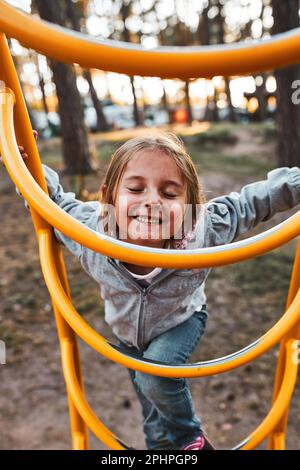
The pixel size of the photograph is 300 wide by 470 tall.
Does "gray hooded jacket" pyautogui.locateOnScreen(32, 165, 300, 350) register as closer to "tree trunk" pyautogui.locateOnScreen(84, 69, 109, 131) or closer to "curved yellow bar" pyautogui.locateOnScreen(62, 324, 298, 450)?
"curved yellow bar" pyautogui.locateOnScreen(62, 324, 298, 450)

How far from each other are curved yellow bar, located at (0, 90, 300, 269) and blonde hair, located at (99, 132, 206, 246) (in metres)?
0.29

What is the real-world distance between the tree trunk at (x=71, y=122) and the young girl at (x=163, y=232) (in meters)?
3.97

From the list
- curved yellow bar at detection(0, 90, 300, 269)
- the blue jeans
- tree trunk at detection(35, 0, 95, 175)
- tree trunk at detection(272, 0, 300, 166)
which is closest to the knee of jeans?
the blue jeans

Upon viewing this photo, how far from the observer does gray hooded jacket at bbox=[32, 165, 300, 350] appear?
1168mm

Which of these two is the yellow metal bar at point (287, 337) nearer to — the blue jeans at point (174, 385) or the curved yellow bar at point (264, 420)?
the curved yellow bar at point (264, 420)

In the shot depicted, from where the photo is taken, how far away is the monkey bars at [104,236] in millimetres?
707

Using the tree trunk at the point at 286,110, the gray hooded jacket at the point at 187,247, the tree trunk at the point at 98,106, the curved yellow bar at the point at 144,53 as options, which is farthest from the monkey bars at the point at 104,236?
the tree trunk at the point at 98,106

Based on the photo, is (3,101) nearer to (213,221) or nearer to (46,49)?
(46,49)

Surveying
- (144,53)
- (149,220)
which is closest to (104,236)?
Result: (149,220)

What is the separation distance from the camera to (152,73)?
72 centimetres

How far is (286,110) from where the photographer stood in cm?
441

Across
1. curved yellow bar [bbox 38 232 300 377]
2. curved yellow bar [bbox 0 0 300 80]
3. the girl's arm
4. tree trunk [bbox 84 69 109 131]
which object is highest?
curved yellow bar [bbox 0 0 300 80]

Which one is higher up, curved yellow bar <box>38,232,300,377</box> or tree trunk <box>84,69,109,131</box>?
curved yellow bar <box>38,232,300,377</box>
